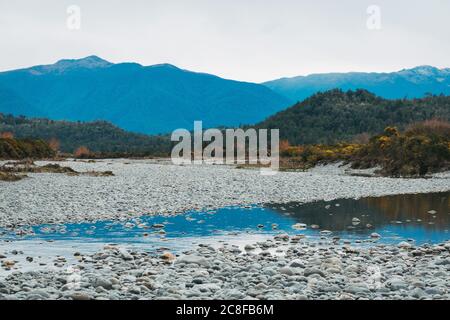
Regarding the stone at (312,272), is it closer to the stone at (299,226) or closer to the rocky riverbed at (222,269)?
the rocky riverbed at (222,269)

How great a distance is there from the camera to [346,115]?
118062 mm

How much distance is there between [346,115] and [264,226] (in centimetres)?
10508

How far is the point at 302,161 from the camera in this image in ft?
210

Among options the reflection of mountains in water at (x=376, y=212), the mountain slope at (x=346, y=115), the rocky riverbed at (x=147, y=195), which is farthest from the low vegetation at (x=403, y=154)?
the mountain slope at (x=346, y=115)

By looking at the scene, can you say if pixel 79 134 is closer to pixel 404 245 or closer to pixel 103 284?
pixel 404 245

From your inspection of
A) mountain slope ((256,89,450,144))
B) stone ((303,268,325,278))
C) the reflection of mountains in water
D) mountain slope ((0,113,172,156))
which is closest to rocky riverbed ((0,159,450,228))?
the reflection of mountains in water

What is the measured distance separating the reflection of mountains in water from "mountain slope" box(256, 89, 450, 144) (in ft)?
249

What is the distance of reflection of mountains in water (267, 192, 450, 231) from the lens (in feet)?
56.0

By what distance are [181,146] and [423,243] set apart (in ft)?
343

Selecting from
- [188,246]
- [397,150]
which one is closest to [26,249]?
[188,246]

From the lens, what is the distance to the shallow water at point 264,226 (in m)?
14.1

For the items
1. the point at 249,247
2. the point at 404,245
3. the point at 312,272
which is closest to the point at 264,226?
the point at 249,247
